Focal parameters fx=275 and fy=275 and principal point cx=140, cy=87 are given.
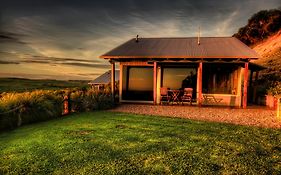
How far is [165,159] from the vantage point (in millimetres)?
6004

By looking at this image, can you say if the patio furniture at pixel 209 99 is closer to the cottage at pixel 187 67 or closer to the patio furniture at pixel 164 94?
the cottage at pixel 187 67

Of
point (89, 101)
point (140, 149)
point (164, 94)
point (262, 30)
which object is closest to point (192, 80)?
point (164, 94)

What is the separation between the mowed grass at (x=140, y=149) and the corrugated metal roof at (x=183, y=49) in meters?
6.67

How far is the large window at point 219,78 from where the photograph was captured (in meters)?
17.0

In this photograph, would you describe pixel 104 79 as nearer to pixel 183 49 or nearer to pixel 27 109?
pixel 183 49

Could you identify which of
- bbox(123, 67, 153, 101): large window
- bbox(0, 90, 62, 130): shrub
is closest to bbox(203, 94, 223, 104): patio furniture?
bbox(123, 67, 153, 101): large window

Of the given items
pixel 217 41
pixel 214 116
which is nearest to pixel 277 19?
pixel 217 41

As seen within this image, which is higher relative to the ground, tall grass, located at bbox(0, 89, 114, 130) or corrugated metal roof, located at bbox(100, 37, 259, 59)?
corrugated metal roof, located at bbox(100, 37, 259, 59)

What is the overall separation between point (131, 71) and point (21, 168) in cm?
1363

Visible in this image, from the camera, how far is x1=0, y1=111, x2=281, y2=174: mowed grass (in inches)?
220

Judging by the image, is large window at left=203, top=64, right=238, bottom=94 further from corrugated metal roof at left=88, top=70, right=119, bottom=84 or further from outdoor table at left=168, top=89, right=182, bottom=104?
corrugated metal roof at left=88, top=70, right=119, bottom=84

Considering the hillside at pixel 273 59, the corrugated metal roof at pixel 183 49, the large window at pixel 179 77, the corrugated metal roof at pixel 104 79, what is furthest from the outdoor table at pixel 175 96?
the hillside at pixel 273 59

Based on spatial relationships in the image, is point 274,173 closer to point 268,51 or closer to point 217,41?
point 217,41

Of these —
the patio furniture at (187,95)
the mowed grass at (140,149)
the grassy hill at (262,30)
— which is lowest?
the mowed grass at (140,149)
